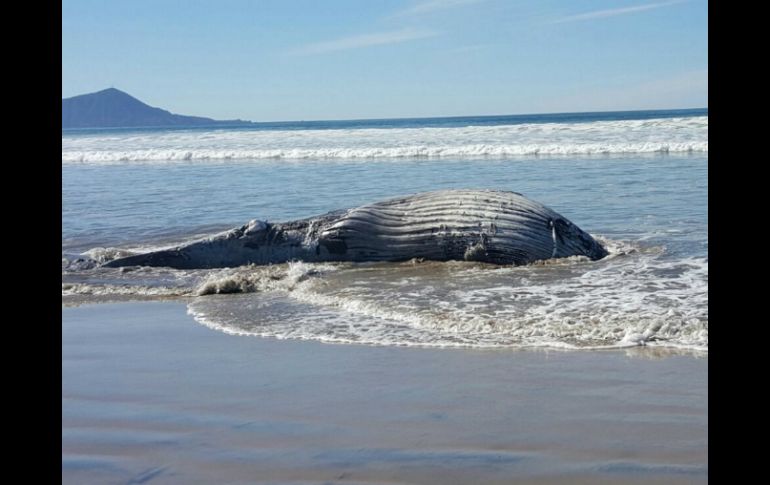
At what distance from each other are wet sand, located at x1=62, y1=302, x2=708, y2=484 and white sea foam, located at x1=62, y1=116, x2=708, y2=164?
22702mm

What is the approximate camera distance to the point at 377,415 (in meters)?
4.02

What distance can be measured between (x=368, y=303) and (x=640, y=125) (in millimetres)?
31546

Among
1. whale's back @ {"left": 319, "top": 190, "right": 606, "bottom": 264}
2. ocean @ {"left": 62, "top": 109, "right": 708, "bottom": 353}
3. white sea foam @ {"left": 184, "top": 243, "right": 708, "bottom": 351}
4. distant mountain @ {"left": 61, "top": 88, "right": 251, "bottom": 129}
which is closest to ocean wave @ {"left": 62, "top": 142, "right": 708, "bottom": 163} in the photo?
ocean @ {"left": 62, "top": 109, "right": 708, "bottom": 353}

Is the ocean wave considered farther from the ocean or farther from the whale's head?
the whale's head

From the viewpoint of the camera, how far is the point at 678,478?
3043 millimetres

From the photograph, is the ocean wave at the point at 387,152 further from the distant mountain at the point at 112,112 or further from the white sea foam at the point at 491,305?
the distant mountain at the point at 112,112

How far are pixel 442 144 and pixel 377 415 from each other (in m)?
30.6

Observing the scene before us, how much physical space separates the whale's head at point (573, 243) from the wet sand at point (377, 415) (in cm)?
372

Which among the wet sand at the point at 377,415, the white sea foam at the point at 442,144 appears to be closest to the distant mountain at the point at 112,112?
the white sea foam at the point at 442,144

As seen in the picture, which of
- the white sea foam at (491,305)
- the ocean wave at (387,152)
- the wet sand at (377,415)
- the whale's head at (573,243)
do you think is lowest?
the wet sand at (377,415)

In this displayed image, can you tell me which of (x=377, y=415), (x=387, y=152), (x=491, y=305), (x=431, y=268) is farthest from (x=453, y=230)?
(x=387, y=152)

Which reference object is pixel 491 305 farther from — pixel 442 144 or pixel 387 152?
pixel 442 144

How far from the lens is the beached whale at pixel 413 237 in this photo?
8.91 m

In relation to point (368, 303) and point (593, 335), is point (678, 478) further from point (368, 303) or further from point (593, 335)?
point (368, 303)
